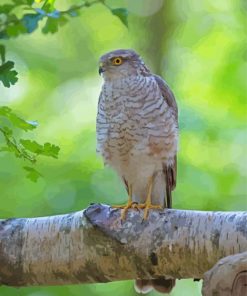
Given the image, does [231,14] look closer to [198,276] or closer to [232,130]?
[232,130]

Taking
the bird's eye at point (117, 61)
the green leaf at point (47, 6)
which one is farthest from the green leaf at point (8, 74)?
the bird's eye at point (117, 61)

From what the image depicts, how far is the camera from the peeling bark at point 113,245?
6.85 feet

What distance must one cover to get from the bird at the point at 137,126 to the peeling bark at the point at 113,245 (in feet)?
1.55

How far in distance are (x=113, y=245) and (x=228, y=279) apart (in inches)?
26.7

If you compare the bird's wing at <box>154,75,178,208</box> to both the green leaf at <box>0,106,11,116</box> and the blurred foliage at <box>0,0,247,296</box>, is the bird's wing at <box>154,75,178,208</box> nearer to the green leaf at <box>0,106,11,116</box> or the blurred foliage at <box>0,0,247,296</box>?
the blurred foliage at <box>0,0,247,296</box>

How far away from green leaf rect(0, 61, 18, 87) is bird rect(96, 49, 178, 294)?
946 millimetres

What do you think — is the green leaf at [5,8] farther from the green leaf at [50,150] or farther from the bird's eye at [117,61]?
the bird's eye at [117,61]

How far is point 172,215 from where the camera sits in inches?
86.9

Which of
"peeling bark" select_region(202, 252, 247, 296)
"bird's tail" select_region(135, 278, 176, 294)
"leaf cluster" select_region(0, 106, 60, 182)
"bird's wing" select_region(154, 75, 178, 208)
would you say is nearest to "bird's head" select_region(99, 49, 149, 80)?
"bird's wing" select_region(154, 75, 178, 208)

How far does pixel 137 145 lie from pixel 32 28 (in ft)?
2.79

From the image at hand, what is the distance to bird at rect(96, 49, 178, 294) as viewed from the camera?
2.78m

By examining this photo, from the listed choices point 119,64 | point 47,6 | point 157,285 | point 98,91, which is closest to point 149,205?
point 157,285

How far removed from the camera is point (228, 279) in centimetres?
156

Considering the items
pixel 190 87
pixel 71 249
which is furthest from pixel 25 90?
pixel 71 249
